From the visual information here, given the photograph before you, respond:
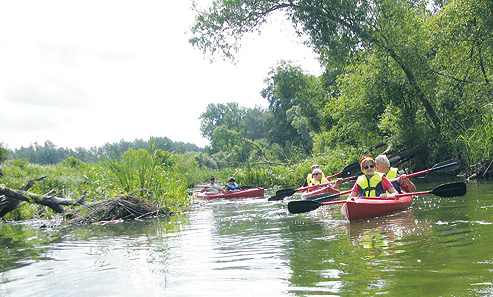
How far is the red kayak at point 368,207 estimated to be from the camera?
259 inches

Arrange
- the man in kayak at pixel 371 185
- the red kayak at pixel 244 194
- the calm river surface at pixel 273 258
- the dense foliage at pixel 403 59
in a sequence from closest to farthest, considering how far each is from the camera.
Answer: the calm river surface at pixel 273 258 → the man in kayak at pixel 371 185 → the dense foliage at pixel 403 59 → the red kayak at pixel 244 194

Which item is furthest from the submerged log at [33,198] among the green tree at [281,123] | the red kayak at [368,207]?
the green tree at [281,123]

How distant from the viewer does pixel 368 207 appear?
669 cm

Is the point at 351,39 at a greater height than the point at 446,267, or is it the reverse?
the point at 351,39

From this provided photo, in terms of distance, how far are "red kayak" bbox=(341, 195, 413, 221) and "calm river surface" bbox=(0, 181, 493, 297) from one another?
178 mm

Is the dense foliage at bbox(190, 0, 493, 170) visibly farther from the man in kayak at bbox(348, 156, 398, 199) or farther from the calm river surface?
the calm river surface

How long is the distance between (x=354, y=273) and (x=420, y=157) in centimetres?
1665

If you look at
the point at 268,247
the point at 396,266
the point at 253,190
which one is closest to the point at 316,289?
the point at 396,266

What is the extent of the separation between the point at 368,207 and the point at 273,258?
2.75 metres

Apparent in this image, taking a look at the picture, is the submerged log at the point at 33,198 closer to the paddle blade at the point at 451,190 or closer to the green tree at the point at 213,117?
the paddle blade at the point at 451,190

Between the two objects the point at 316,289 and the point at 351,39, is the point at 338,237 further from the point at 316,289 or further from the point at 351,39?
the point at 351,39

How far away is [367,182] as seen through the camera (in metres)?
7.42

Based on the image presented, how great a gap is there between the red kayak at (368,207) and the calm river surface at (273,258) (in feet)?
0.58

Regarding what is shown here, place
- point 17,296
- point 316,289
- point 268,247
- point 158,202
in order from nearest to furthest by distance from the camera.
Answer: point 316,289
point 17,296
point 268,247
point 158,202
